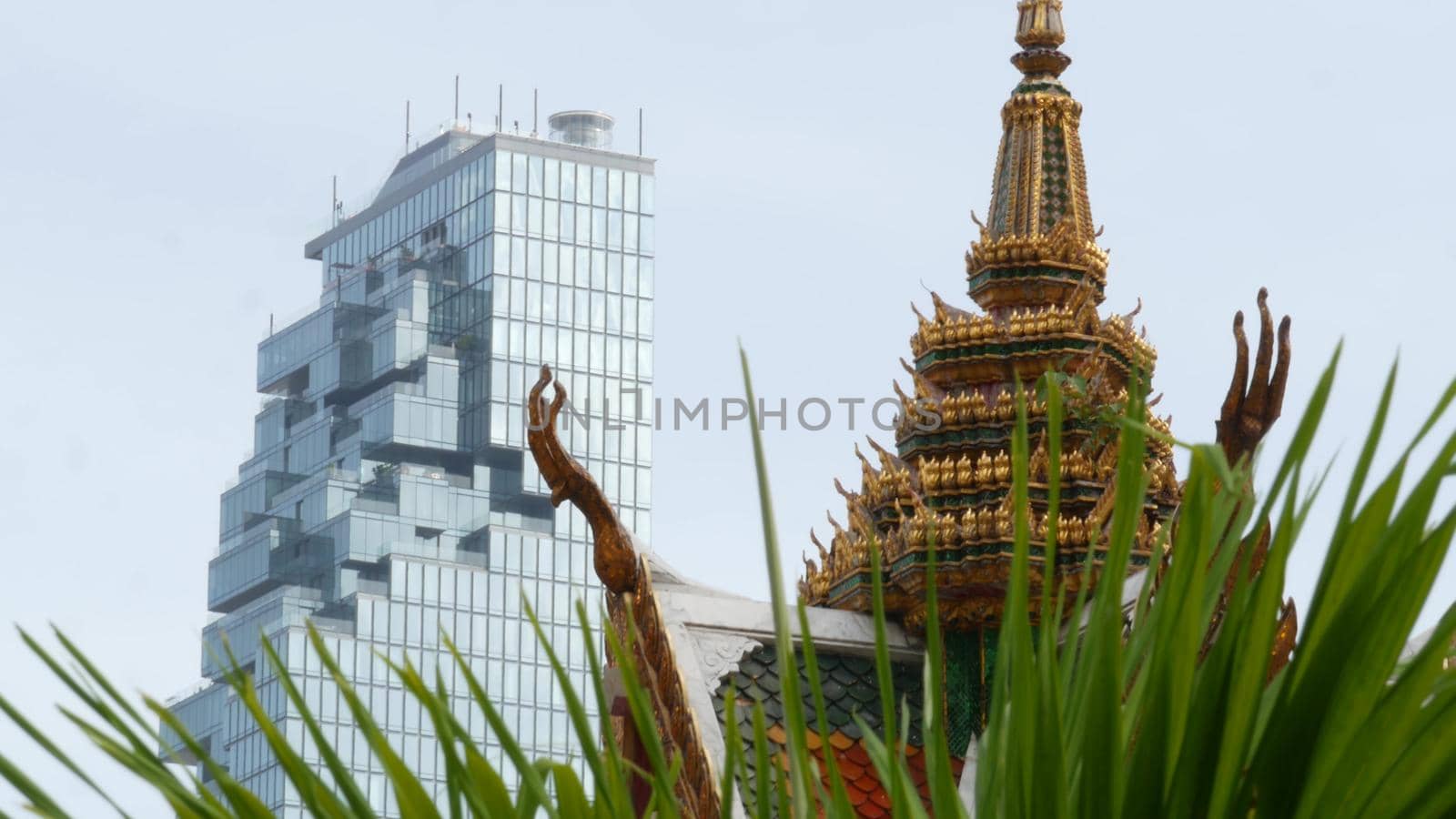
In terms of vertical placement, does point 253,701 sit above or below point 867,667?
below

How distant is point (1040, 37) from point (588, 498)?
3848 mm

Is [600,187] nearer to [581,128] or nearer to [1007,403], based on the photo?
[581,128]

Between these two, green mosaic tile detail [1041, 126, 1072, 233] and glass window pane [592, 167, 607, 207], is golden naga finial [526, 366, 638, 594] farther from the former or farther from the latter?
glass window pane [592, 167, 607, 207]

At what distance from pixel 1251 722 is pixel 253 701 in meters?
1.55

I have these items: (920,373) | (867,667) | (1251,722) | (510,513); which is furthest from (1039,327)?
(510,513)

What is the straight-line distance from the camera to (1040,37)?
15461 mm

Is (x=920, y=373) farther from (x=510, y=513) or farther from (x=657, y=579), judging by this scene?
(x=510, y=513)

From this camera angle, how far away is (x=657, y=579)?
45.2 ft

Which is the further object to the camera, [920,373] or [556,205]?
[556,205]

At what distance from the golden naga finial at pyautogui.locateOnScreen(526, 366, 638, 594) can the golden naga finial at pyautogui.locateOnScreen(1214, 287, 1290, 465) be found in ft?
9.54

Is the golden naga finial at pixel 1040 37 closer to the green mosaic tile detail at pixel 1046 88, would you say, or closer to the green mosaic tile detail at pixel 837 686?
the green mosaic tile detail at pixel 1046 88

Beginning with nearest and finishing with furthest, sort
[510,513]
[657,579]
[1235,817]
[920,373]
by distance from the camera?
[1235,817] < [657,579] < [920,373] < [510,513]

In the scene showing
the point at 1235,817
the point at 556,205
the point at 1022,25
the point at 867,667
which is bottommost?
the point at 1235,817

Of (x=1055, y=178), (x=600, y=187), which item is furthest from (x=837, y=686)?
(x=600, y=187)
